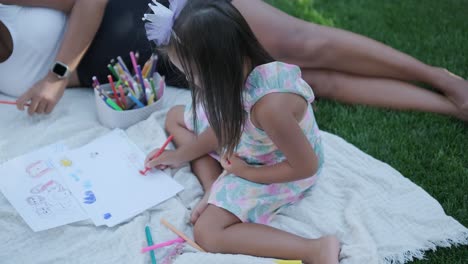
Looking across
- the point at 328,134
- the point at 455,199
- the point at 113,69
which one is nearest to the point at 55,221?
the point at 113,69

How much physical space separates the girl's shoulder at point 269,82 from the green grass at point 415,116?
1.77 ft

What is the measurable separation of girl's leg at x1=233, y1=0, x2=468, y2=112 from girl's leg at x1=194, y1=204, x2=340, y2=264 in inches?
26.3

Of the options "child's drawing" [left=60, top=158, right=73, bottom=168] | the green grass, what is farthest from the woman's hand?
the green grass

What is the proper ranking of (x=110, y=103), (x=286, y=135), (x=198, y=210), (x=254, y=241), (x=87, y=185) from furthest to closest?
(x=110, y=103) < (x=87, y=185) < (x=198, y=210) < (x=254, y=241) < (x=286, y=135)

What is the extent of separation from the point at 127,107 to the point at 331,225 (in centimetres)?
79

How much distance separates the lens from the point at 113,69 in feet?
5.78

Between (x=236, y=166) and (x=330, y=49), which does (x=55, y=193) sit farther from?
(x=330, y=49)

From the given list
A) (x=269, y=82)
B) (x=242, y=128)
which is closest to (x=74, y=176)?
(x=242, y=128)

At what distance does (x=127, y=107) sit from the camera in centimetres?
173

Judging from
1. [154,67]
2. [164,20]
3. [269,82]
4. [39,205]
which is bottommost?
[39,205]

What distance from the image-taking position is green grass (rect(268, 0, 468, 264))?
4.85 feet

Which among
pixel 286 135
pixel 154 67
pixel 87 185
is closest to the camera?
pixel 286 135

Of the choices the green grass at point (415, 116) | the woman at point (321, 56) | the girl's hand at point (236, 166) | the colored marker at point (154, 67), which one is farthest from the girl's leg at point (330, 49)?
the girl's hand at point (236, 166)

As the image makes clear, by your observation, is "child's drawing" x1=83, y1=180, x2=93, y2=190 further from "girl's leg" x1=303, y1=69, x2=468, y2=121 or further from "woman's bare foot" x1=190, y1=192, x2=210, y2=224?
"girl's leg" x1=303, y1=69, x2=468, y2=121
